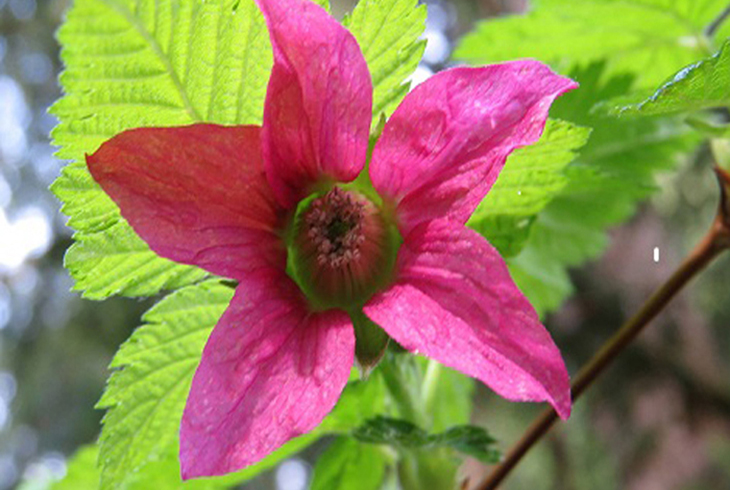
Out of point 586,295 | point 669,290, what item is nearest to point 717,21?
point 669,290

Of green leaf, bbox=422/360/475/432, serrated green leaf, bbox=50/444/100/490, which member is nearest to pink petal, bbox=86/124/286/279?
green leaf, bbox=422/360/475/432

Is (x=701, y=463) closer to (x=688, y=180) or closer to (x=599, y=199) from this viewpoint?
(x=688, y=180)

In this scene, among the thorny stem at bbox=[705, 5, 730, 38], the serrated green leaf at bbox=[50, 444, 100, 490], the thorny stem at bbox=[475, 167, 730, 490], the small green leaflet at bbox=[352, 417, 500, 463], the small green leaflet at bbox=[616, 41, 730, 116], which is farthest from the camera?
the serrated green leaf at bbox=[50, 444, 100, 490]

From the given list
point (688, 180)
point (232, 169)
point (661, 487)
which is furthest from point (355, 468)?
point (688, 180)

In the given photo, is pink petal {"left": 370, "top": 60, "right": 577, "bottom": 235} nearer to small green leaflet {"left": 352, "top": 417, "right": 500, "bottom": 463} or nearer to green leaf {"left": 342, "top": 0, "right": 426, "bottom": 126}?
green leaf {"left": 342, "top": 0, "right": 426, "bottom": 126}

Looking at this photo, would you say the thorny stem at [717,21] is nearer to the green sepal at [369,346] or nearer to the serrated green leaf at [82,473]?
the green sepal at [369,346]

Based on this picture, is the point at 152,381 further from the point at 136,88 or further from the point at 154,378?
the point at 136,88
